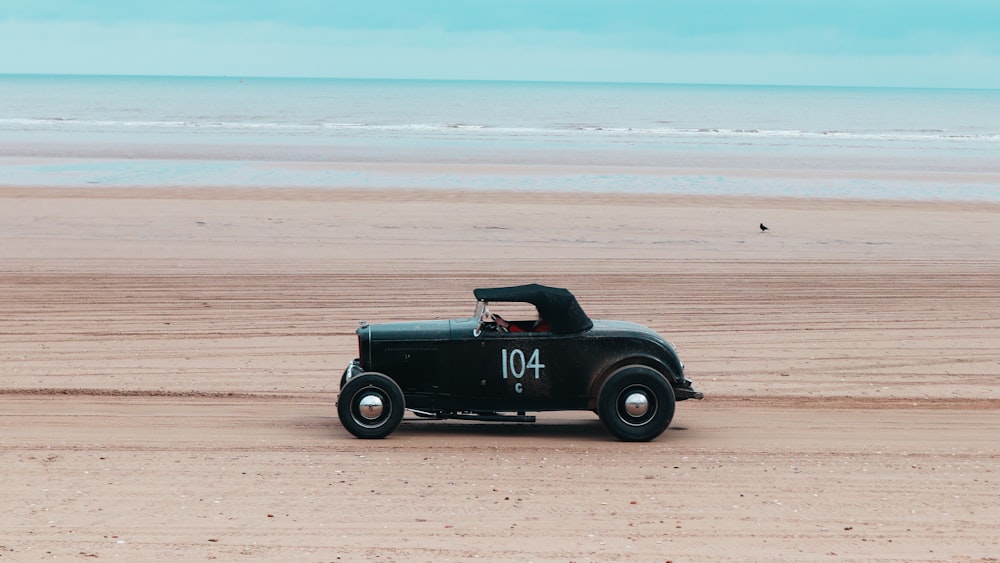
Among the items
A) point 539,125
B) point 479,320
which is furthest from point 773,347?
point 539,125

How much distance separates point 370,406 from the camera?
873 centimetres

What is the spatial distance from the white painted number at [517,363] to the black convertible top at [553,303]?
281 mm

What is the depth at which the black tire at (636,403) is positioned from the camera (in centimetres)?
875

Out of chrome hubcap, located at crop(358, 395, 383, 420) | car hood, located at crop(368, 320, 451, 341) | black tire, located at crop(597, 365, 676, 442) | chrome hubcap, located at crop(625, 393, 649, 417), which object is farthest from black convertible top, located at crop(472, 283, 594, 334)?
chrome hubcap, located at crop(358, 395, 383, 420)

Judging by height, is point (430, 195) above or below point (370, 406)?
above

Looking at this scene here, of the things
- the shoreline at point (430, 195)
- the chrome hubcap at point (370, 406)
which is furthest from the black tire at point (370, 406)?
the shoreline at point (430, 195)

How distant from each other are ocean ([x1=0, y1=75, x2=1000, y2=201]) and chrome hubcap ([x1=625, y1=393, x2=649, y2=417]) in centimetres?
2173

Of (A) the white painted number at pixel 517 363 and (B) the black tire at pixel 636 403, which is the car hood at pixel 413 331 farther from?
(B) the black tire at pixel 636 403

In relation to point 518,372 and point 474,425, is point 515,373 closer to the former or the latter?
point 518,372

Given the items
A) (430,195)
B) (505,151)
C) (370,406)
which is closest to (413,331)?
(370,406)

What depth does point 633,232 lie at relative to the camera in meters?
21.6

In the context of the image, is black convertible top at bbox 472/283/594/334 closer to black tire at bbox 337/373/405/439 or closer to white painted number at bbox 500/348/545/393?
white painted number at bbox 500/348/545/393

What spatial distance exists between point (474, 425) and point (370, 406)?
3.61ft

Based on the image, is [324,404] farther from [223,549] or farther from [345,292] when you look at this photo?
[345,292]
